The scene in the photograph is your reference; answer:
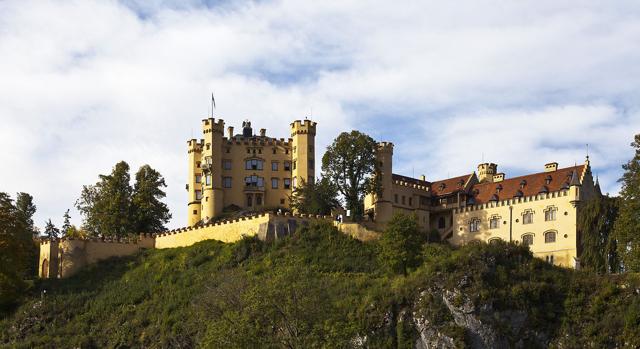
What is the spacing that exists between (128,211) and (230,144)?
11.5 m

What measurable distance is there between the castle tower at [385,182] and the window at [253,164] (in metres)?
12.4

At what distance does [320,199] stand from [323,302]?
31.3 meters

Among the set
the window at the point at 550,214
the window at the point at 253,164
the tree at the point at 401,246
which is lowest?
the tree at the point at 401,246

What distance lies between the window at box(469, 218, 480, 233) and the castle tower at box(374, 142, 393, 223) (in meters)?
7.12

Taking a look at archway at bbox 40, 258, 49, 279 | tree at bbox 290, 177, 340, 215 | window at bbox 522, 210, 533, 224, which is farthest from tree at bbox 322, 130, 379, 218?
archway at bbox 40, 258, 49, 279

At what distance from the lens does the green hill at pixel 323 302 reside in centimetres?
6391

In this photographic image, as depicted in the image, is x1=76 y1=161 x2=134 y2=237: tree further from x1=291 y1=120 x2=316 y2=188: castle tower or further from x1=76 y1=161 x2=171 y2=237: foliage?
x1=291 y1=120 x2=316 y2=188: castle tower

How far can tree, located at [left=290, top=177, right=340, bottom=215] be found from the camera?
96.4 meters

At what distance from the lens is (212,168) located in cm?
10350

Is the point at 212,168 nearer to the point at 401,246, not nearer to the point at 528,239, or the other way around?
the point at 401,246

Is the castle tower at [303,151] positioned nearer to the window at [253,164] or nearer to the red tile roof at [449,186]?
the window at [253,164]

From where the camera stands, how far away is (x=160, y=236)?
99.0m

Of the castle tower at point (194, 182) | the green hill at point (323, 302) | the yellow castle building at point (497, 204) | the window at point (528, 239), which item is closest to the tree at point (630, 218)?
the green hill at point (323, 302)

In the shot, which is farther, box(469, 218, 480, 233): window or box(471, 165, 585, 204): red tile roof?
box(469, 218, 480, 233): window
